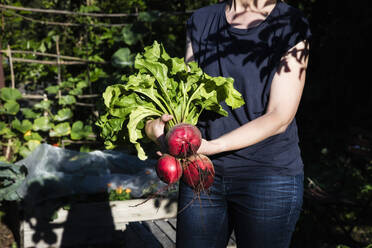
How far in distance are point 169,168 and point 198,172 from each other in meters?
0.12

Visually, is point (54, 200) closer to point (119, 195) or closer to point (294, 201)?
point (119, 195)

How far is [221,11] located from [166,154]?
704 mm

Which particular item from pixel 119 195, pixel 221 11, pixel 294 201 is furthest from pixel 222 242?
pixel 119 195

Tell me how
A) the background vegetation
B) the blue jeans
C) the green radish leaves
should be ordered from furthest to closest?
the background vegetation
the green radish leaves
the blue jeans

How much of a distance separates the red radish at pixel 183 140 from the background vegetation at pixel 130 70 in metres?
2.96

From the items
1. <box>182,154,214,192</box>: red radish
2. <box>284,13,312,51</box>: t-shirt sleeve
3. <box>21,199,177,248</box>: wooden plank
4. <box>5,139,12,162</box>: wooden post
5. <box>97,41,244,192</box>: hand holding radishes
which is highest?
<box>284,13,312,51</box>: t-shirt sleeve

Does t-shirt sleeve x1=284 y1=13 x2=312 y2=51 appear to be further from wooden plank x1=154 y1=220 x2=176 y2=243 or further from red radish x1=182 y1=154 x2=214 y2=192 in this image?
wooden plank x1=154 y1=220 x2=176 y2=243

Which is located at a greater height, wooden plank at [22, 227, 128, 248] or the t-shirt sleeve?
the t-shirt sleeve

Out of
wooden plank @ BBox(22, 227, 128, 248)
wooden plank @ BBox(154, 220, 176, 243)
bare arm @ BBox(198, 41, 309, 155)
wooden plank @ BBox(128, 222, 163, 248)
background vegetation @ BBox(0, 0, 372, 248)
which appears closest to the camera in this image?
bare arm @ BBox(198, 41, 309, 155)

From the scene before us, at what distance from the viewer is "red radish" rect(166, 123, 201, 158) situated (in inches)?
59.1

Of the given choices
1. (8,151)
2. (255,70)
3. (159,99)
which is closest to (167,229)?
(159,99)

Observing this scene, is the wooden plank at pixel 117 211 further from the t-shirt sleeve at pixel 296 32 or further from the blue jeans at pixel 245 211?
the t-shirt sleeve at pixel 296 32

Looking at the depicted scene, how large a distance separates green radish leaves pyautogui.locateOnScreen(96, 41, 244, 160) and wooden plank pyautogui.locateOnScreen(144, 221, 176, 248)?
1284 millimetres

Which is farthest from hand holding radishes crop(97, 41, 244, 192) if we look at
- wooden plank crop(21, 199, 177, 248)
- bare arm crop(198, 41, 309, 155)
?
wooden plank crop(21, 199, 177, 248)
